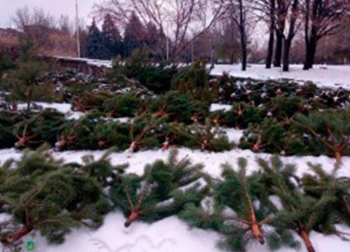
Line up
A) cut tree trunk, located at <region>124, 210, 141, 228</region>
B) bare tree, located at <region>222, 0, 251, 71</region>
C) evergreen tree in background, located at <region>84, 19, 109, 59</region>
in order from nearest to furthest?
cut tree trunk, located at <region>124, 210, 141, 228</region>
bare tree, located at <region>222, 0, 251, 71</region>
evergreen tree in background, located at <region>84, 19, 109, 59</region>

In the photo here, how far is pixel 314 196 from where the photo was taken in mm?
2721

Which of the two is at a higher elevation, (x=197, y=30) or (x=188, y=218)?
(x=197, y=30)

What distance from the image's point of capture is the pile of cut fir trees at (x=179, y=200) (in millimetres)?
2297

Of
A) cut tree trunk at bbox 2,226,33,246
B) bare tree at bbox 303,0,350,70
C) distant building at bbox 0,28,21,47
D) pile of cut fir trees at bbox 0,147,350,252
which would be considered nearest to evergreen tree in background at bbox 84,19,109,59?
distant building at bbox 0,28,21,47

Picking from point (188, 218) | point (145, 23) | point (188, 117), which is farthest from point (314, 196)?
point (145, 23)

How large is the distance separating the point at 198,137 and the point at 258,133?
71 cm

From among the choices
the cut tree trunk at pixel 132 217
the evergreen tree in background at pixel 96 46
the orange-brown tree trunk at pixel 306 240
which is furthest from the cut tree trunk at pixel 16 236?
the evergreen tree in background at pixel 96 46

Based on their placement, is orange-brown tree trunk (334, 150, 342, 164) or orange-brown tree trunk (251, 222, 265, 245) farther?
orange-brown tree trunk (334, 150, 342, 164)

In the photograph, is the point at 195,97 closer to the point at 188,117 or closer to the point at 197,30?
the point at 188,117

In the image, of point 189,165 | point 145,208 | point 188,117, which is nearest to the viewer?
point 145,208

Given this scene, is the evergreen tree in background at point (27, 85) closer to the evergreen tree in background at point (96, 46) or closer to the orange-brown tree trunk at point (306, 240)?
the orange-brown tree trunk at point (306, 240)

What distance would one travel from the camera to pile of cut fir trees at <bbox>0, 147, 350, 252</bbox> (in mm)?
2297

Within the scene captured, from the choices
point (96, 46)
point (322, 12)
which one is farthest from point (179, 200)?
point (96, 46)

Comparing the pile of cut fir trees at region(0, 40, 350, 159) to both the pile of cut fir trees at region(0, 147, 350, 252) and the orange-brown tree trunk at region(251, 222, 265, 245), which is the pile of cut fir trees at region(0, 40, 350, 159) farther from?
the orange-brown tree trunk at region(251, 222, 265, 245)
